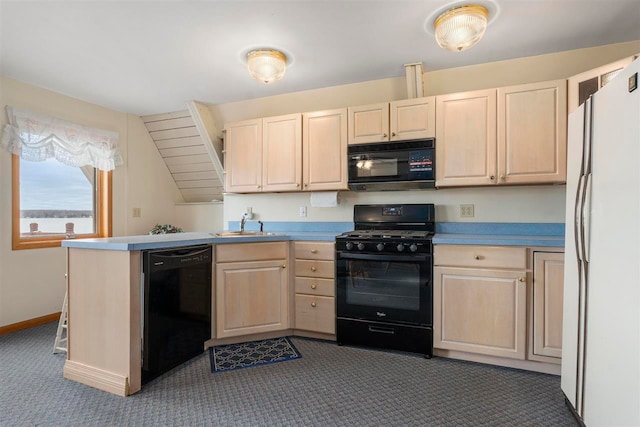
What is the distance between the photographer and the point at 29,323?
3.04 m

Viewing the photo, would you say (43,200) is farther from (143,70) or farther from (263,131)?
(263,131)

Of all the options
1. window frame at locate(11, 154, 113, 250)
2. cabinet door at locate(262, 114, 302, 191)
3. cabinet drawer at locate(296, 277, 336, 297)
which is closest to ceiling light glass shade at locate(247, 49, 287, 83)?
cabinet door at locate(262, 114, 302, 191)

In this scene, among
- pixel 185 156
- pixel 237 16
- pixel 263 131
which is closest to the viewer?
pixel 237 16

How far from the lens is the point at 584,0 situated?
6.16 feet

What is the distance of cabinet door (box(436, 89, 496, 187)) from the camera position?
2.51 m

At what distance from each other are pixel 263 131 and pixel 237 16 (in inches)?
48.9

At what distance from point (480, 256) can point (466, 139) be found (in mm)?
928

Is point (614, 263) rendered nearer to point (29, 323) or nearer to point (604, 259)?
point (604, 259)

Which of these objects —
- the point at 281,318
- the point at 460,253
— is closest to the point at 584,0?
the point at 460,253

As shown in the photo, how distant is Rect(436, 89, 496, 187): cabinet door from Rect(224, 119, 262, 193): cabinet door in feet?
5.48

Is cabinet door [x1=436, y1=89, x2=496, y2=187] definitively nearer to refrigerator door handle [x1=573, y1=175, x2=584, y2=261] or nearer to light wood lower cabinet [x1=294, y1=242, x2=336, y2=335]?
refrigerator door handle [x1=573, y1=175, x2=584, y2=261]

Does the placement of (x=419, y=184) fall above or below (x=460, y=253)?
above

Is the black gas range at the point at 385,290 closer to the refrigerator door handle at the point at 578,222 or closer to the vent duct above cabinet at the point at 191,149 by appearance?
the refrigerator door handle at the point at 578,222

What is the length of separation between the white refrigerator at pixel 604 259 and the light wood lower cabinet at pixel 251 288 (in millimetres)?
1962
